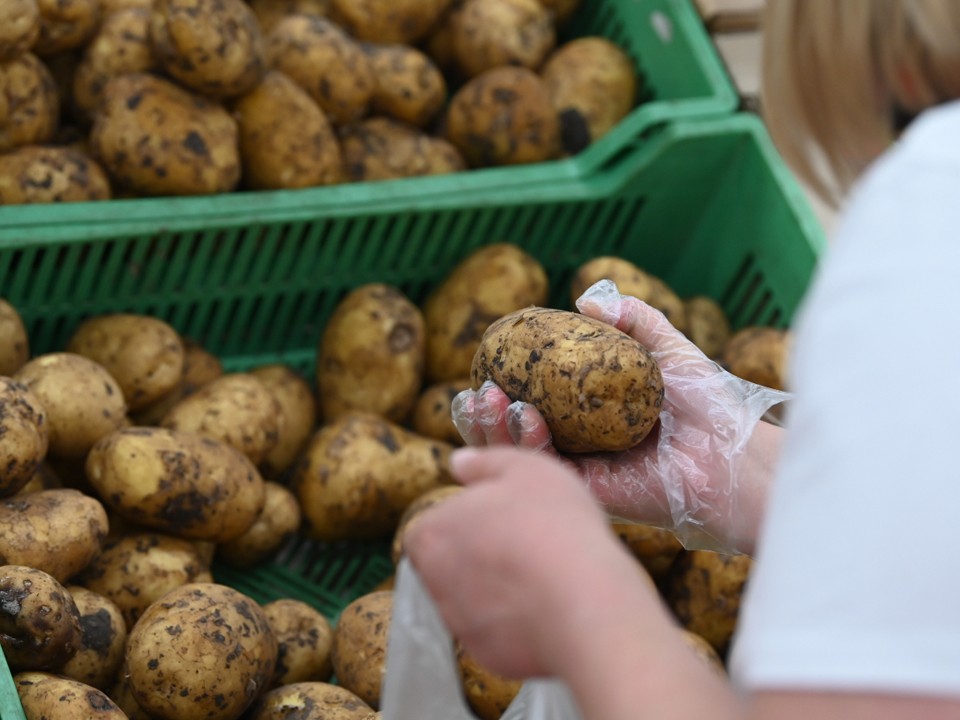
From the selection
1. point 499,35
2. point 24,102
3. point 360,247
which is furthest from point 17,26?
point 499,35

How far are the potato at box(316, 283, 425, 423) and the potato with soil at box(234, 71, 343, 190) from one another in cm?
22

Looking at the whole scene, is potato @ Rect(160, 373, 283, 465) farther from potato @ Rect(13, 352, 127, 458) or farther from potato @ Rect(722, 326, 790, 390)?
potato @ Rect(722, 326, 790, 390)

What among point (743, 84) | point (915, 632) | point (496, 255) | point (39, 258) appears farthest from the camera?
point (743, 84)

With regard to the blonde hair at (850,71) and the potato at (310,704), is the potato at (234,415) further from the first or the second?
the blonde hair at (850,71)

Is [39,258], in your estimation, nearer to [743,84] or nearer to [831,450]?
[743,84]

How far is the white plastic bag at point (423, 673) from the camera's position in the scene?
105cm

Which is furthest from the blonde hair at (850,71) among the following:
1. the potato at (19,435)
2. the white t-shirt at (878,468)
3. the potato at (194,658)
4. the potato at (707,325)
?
the potato at (707,325)

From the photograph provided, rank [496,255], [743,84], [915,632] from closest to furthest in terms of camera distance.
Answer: [915,632], [496,255], [743,84]

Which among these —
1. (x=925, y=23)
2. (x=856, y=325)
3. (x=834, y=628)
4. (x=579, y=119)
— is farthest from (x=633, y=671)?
(x=579, y=119)

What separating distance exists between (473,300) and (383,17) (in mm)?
657

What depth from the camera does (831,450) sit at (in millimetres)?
697

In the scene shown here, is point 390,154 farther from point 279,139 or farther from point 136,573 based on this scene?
point 136,573

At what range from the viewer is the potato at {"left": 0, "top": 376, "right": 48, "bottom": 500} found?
154 cm

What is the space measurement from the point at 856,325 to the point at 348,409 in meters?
1.50
